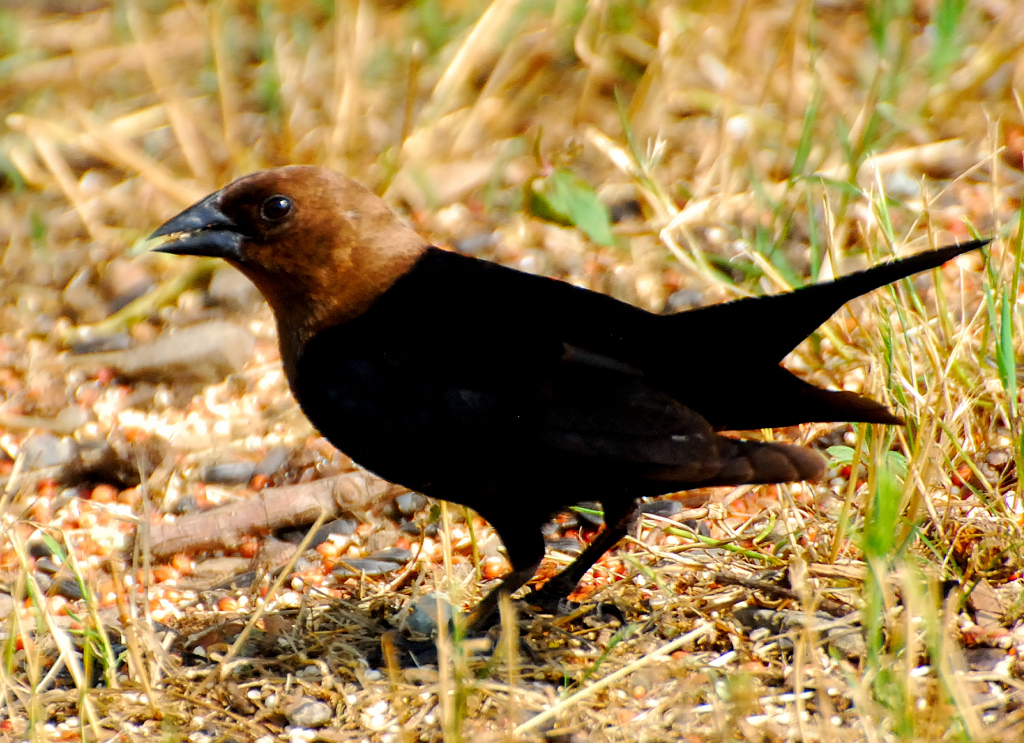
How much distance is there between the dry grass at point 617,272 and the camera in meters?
2.71

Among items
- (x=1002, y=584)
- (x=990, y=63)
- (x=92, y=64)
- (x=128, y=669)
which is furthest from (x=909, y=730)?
(x=92, y=64)

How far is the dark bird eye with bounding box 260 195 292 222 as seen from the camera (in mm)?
3410

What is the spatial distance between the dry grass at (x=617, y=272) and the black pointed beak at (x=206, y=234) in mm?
744

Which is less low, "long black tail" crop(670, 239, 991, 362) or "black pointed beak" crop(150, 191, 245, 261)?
"black pointed beak" crop(150, 191, 245, 261)

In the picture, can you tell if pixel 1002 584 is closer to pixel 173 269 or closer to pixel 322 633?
pixel 322 633

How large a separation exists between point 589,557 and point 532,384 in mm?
577

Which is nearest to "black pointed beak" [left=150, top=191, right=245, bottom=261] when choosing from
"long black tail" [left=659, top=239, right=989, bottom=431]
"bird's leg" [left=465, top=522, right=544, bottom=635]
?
"bird's leg" [left=465, top=522, right=544, bottom=635]

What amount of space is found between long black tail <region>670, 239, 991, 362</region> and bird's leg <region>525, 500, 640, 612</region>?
0.49 m

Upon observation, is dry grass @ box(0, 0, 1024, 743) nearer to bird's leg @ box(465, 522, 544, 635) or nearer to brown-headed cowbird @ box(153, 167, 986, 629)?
bird's leg @ box(465, 522, 544, 635)

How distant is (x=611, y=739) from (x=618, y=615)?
22.8 inches

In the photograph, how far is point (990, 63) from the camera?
17.6 feet

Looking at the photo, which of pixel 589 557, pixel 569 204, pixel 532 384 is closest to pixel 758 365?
pixel 532 384

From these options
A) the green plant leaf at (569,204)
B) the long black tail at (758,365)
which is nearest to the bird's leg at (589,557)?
the long black tail at (758,365)

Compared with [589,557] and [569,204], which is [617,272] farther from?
[589,557]
